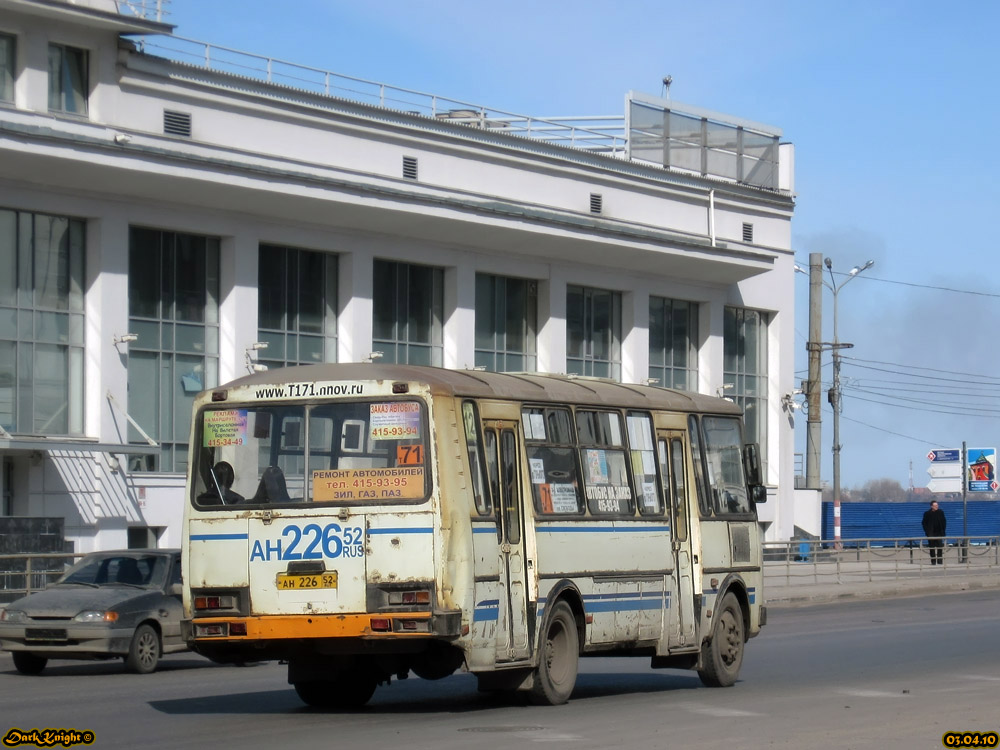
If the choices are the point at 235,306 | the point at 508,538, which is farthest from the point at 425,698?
the point at 235,306

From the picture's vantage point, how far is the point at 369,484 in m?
12.9

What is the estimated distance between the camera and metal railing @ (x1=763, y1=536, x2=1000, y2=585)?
37.8 meters

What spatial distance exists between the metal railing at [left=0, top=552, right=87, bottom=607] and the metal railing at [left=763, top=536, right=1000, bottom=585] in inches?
670

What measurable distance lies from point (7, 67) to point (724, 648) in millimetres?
22411

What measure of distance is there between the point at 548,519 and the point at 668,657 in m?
2.73

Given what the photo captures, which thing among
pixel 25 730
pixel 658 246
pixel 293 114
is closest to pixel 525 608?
pixel 25 730

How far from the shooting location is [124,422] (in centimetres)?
3497

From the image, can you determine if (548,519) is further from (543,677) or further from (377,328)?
(377,328)

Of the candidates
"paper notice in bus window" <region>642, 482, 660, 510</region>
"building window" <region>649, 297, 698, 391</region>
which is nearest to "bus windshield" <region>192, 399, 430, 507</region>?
"paper notice in bus window" <region>642, 482, 660, 510</region>

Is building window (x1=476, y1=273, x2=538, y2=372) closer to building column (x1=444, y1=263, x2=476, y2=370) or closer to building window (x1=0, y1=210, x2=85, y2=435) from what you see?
building column (x1=444, y1=263, x2=476, y2=370)

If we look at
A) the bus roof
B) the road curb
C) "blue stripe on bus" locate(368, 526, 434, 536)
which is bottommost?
the road curb

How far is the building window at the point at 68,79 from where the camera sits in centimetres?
3372

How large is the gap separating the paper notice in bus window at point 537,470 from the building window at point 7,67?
22.0 meters
